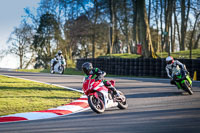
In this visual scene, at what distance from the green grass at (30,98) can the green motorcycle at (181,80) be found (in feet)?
13.1

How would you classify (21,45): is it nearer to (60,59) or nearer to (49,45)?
(49,45)

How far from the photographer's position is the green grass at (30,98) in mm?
8281

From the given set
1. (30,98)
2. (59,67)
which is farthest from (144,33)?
(30,98)

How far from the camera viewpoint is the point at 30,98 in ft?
32.5

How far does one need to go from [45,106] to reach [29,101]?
95 cm

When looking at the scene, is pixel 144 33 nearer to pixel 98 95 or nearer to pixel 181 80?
pixel 181 80

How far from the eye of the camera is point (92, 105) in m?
7.30

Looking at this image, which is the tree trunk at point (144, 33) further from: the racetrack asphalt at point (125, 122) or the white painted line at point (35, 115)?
the white painted line at point (35, 115)

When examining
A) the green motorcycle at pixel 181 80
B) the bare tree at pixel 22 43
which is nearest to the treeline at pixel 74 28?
the bare tree at pixel 22 43

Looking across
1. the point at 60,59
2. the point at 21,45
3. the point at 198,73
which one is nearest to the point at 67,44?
the point at 21,45

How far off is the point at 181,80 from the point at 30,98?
18.9ft

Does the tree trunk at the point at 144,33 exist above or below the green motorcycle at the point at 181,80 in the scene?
above

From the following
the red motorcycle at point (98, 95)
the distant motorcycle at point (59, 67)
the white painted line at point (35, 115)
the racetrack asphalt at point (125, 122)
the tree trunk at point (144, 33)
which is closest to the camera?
the racetrack asphalt at point (125, 122)

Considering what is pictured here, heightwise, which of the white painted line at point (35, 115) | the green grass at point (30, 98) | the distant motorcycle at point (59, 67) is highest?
the distant motorcycle at point (59, 67)
